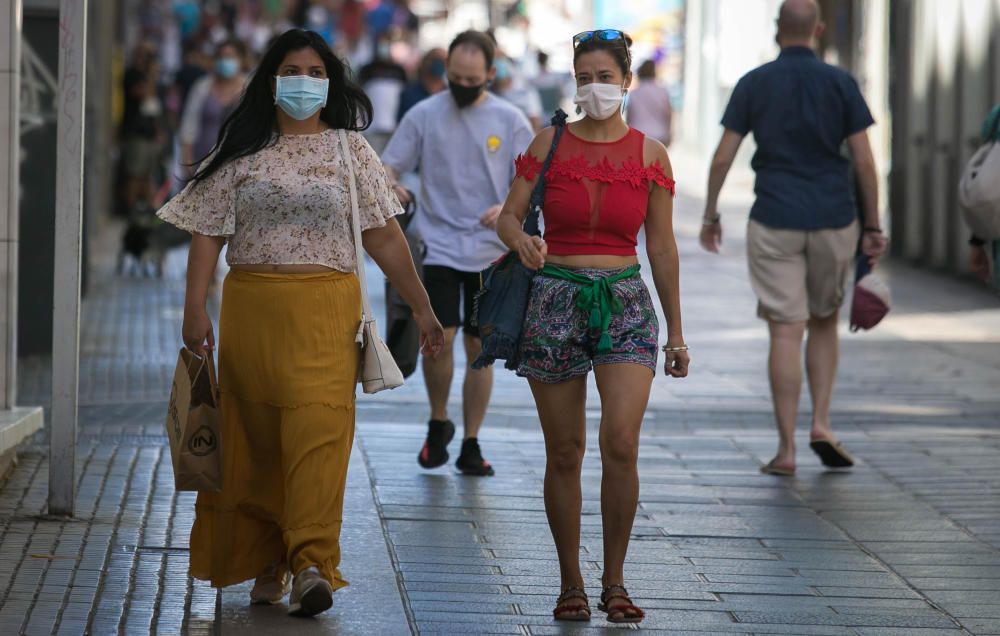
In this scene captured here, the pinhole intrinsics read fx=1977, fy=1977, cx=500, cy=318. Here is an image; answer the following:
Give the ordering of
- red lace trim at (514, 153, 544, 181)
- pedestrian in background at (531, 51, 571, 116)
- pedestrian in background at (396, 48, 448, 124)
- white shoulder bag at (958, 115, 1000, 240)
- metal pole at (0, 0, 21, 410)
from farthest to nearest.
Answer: pedestrian in background at (531, 51, 571, 116) → pedestrian in background at (396, 48, 448, 124) → metal pole at (0, 0, 21, 410) → white shoulder bag at (958, 115, 1000, 240) → red lace trim at (514, 153, 544, 181)

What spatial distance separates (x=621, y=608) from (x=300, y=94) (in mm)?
1794

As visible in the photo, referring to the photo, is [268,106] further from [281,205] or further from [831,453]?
[831,453]

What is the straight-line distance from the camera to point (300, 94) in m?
5.86

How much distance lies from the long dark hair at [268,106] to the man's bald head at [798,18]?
3.24m

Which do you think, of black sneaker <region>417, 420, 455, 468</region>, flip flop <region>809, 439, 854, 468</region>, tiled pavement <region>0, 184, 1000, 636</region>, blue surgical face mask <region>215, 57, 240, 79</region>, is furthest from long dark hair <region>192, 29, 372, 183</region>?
blue surgical face mask <region>215, 57, 240, 79</region>

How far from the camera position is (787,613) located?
607cm

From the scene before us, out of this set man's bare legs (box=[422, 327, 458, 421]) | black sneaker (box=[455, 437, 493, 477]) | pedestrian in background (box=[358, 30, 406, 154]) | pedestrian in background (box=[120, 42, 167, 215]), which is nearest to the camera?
black sneaker (box=[455, 437, 493, 477])

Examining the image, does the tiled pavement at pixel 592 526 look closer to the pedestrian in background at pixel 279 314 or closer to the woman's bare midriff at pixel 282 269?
the pedestrian in background at pixel 279 314

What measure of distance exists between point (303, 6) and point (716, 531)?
2864 cm

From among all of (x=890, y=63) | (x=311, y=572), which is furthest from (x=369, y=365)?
(x=890, y=63)

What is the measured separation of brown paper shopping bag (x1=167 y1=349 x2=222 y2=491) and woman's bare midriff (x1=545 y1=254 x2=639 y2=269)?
1.12 m

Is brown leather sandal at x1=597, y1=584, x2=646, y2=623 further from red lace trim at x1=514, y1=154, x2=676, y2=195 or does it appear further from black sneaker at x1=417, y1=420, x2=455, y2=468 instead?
black sneaker at x1=417, y1=420, x2=455, y2=468

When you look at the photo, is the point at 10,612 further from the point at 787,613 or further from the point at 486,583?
the point at 787,613

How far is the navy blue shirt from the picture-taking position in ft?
28.3
